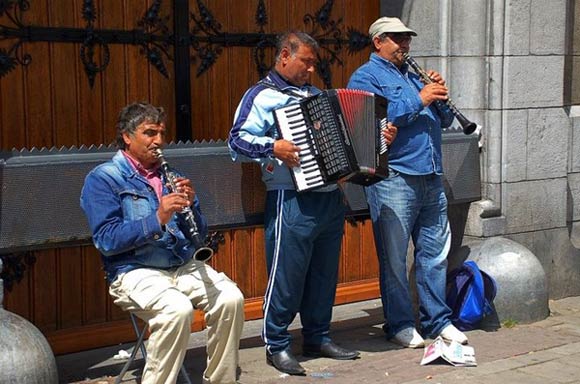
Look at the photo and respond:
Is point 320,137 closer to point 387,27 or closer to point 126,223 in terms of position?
point 387,27

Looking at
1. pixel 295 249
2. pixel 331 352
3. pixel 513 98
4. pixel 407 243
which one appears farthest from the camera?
pixel 513 98

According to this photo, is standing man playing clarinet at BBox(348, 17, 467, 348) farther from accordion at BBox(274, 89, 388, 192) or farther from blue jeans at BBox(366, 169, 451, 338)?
accordion at BBox(274, 89, 388, 192)

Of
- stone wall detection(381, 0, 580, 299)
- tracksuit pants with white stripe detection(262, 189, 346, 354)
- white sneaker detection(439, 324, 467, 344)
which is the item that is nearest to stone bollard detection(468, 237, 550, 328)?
stone wall detection(381, 0, 580, 299)

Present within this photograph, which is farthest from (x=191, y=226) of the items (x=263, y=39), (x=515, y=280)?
(x=515, y=280)

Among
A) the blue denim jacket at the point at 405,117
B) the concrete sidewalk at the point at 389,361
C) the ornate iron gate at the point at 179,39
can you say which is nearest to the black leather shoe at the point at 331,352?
the concrete sidewalk at the point at 389,361

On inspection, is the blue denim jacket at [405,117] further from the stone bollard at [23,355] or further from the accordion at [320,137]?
the stone bollard at [23,355]

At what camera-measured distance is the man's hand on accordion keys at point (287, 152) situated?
5.66m

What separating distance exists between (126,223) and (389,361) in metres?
1.92

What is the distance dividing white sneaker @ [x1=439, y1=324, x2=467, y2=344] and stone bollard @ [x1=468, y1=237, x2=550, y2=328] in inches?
21.0

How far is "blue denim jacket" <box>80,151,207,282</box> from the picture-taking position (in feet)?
16.6

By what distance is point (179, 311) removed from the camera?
5012mm

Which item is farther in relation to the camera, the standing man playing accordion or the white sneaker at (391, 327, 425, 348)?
the white sneaker at (391, 327, 425, 348)

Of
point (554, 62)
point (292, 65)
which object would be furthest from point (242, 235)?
point (554, 62)

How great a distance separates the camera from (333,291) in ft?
20.3
